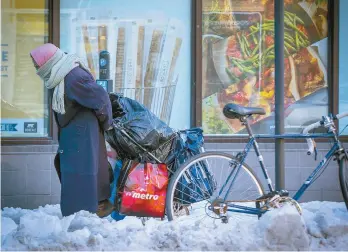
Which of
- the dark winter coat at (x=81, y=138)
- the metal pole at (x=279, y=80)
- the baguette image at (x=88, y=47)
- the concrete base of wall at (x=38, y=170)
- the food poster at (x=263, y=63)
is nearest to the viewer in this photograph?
the dark winter coat at (x=81, y=138)

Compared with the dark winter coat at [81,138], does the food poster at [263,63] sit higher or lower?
higher

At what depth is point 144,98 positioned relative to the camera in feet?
25.0

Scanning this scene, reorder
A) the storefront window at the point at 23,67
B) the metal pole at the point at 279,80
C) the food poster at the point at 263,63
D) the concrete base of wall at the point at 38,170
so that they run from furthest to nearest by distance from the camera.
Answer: the food poster at the point at 263,63, the storefront window at the point at 23,67, the concrete base of wall at the point at 38,170, the metal pole at the point at 279,80

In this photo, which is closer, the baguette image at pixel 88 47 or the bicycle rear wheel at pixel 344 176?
the bicycle rear wheel at pixel 344 176

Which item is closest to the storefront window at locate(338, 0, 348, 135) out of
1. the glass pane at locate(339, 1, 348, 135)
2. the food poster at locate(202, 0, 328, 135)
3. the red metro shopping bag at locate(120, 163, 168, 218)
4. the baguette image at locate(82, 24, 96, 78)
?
the glass pane at locate(339, 1, 348, 135)

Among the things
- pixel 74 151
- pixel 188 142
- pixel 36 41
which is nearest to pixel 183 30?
pixel 36 41

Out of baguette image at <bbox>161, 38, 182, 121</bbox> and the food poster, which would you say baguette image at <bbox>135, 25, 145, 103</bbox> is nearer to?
baguette image at <bbox>161, 38, 182, 121</bbox>

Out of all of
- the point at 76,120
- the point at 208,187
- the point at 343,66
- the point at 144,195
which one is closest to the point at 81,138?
the point at 76,120

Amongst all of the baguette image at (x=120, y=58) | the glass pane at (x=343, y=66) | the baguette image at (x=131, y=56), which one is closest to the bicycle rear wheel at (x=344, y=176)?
the glass pane at (x=343, y=66)

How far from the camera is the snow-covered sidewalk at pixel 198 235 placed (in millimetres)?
4723

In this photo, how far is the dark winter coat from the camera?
5.00 meters

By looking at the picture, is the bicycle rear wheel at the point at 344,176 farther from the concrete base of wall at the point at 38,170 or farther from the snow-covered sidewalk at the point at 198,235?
the concrete base of wall at the point at 38,170

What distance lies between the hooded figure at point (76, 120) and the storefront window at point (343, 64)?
3.70 meters

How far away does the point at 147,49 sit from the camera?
7.65 metres
